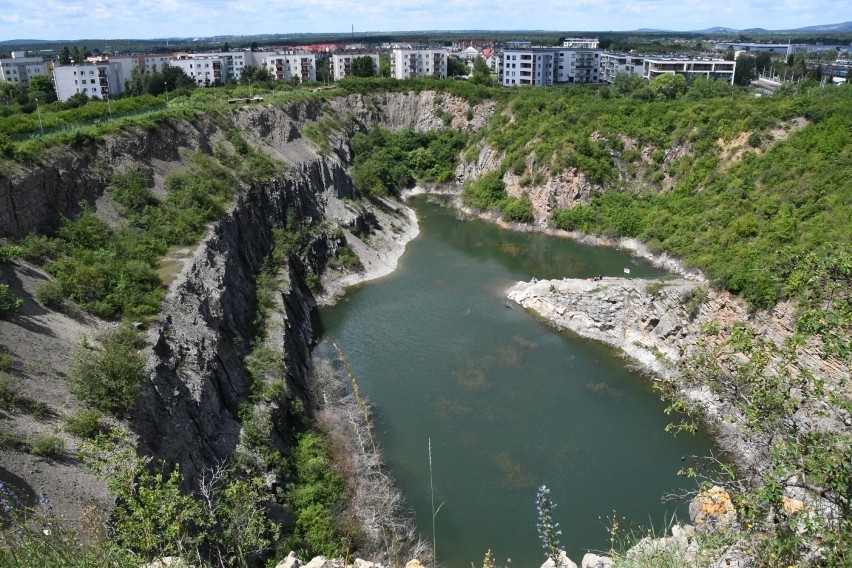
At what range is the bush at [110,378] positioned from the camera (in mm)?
16312

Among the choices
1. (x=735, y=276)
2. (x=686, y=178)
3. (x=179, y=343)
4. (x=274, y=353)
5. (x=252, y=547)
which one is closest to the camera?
(x=252, y=547)

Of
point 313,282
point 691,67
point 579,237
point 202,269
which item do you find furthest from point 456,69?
point 202,269

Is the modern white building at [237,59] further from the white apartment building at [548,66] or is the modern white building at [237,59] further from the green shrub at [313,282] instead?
the green shrub at [313,282]

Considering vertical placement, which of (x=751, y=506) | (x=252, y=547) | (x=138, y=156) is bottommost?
(x=252, y=547)

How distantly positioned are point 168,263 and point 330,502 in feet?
43.4

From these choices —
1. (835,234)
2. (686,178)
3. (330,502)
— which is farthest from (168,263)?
(686,178)

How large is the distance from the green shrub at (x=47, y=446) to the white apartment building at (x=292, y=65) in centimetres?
9475

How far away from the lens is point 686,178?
44.8 metres

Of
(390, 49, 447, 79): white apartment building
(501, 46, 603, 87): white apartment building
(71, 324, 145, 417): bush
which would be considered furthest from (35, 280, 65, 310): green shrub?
(390, 49, 447, 79): white apartment building

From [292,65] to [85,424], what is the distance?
97.2 m

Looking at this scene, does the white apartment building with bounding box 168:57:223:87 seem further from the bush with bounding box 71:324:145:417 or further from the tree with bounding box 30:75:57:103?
the bush with bounding box 71:324:145:417

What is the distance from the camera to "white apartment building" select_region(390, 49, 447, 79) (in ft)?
311

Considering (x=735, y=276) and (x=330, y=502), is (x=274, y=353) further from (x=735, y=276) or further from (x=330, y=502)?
(x=735, y=276)

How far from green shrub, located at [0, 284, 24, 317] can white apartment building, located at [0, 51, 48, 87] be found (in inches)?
4368
